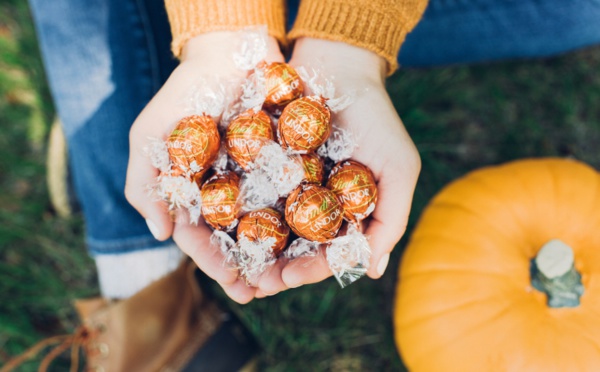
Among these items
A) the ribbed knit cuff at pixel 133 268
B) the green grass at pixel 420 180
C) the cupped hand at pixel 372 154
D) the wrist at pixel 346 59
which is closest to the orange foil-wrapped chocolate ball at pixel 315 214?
the cupped hand at pixel 372 154

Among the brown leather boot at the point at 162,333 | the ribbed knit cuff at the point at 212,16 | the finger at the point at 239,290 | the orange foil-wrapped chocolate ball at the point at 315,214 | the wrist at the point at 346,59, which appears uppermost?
the ribbed knit cuff at the point at 212,16

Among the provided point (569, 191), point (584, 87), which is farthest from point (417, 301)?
point (584, 87)

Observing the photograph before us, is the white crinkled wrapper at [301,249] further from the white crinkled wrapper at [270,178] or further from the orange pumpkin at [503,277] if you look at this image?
the orange pumpkin at [503,277]

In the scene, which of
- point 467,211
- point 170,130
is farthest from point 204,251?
point 467,211

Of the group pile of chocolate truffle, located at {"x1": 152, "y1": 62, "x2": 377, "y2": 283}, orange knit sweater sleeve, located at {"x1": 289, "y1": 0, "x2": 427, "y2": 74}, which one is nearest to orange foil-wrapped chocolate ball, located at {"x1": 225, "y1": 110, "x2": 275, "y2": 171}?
pile of chocolate truffle, located at {"x1": 152, "y1": 62, "x2": 377, "y2": 283}

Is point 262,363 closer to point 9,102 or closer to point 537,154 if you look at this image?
point 537,154

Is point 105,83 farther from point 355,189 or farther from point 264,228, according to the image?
point 355,189

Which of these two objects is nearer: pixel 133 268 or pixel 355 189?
pixel 355 189

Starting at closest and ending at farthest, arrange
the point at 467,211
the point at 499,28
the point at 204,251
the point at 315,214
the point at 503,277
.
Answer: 1. the point at 315,214
2. the point at 204,251
3. the point at 503,277
4. the point at 467,211
5. the point at 499,28
